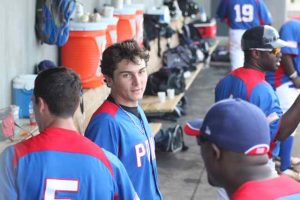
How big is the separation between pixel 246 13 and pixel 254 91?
612 cm

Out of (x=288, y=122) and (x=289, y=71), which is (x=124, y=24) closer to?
(x=289, y=71)

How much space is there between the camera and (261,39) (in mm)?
5117

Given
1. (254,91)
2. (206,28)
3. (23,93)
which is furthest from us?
(206,28)

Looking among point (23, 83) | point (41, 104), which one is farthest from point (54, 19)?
point (41, 104)

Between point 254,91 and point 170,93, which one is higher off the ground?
point 254,91

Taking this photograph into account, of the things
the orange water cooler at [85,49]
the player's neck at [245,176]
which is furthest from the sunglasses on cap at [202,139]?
the orange water cooler at [85,49]

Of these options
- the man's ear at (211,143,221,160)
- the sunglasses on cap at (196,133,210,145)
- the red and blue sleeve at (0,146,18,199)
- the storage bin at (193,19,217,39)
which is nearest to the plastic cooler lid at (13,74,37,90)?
the red and blue sleeve at (0,146,18,199)

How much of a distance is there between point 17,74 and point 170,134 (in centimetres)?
261

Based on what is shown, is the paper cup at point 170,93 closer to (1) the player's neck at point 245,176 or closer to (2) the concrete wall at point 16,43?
(2) the concrete wall at point 16,43

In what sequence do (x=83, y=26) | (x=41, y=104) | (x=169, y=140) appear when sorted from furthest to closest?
(x=169, y=140)
(x=83, y=26)
(x=41, y=104)

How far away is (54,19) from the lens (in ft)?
21.9

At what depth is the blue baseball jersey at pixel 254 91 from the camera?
4816 millimetres

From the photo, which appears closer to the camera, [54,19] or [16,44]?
[16,44]

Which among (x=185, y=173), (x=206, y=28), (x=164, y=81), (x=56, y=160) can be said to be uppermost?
(x=56, y=160)
